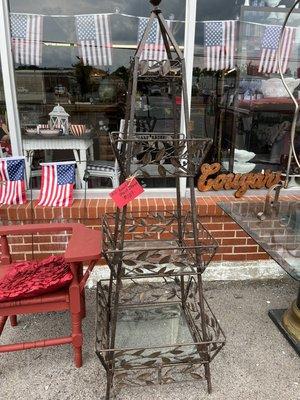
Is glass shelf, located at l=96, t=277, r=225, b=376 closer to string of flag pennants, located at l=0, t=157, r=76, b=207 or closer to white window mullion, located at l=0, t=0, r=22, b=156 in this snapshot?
string of flag pennants, located at l=0, t=157, r=76, b=207

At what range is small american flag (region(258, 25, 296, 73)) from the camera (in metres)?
2.85

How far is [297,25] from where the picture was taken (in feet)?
9.49

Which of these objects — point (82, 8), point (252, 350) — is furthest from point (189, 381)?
point (82, 8)

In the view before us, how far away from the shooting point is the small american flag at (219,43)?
273 cm

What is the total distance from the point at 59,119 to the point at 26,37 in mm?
676

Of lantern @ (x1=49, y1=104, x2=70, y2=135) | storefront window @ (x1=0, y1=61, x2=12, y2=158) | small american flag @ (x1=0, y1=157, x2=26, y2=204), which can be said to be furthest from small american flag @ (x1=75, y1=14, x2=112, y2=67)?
small american flag @ (x1=0, y1=157, x2=26, y2=204)

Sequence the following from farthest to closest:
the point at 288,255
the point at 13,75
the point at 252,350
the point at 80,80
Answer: the point at 80,80 → the point at 13,75 → the point at 252,350 → the point at 288,255

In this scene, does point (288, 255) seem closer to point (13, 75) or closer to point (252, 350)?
point (252, 350)

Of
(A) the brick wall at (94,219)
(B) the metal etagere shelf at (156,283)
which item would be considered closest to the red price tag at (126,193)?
(B) the metal etagere shelf at (156,283)

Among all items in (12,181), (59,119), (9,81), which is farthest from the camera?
(59,119)

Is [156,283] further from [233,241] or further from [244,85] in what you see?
[244,85]

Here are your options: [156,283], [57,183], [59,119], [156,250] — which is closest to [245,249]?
[156,283]

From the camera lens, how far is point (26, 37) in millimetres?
2609

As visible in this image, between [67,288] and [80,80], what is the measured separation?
1943 mm
